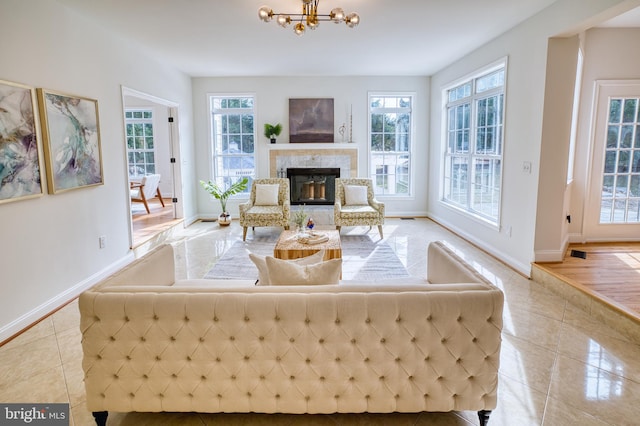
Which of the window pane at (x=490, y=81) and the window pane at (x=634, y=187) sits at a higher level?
the window pane at (x=490, y=81)

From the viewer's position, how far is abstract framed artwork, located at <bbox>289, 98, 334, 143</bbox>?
7.37m

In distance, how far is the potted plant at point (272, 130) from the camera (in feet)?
23.8

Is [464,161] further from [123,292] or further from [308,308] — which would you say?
[123,292]

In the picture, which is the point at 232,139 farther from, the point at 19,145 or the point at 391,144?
the point at 19,145

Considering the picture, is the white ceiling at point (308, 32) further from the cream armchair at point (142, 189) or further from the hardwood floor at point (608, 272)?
the hardwood floor at point (608, 272)

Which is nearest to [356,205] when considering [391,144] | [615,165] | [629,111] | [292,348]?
[391,144]

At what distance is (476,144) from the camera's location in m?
5.66

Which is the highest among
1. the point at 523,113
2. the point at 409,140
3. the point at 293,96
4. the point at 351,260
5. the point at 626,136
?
the point at 293,96

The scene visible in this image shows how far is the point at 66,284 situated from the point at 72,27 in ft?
8.04

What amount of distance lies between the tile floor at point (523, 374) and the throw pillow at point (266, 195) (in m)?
3.28

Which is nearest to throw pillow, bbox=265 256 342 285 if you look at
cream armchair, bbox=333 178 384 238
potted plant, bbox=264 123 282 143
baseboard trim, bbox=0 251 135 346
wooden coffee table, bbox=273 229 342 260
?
wooden coffee table, bbox=273 229 342 260

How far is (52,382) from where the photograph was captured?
7.78 ft

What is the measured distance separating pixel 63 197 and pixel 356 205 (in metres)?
4.04

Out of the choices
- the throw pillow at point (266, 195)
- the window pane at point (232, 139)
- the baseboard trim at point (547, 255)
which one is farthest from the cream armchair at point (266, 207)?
the baseboard trim at point (547, 255)
